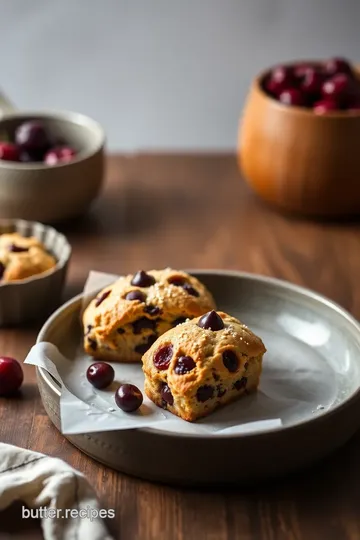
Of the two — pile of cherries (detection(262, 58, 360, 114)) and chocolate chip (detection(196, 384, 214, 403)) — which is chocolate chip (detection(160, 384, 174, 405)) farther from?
pile of cherries (detection(262, 58, 360, 114))

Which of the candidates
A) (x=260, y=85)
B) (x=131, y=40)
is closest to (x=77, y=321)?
(x=260, y=85)

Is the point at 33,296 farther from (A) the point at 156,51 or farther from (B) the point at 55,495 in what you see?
(A) the point at 156,51

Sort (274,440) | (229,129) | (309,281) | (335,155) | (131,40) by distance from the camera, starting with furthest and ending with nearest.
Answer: (229,129) → (131,40) → (335,155) → (309,281) → (274,440)

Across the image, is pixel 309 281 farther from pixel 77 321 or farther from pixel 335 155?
pixel 77 321

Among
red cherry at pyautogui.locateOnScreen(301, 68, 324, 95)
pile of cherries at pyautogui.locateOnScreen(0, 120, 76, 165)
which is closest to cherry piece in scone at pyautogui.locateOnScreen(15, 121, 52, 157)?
pile of cherries at pyautogui.locateOnScreen(0, 120, 76, 165)

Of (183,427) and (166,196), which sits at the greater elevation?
(183,427)

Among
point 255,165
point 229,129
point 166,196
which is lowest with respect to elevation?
point 229,129
